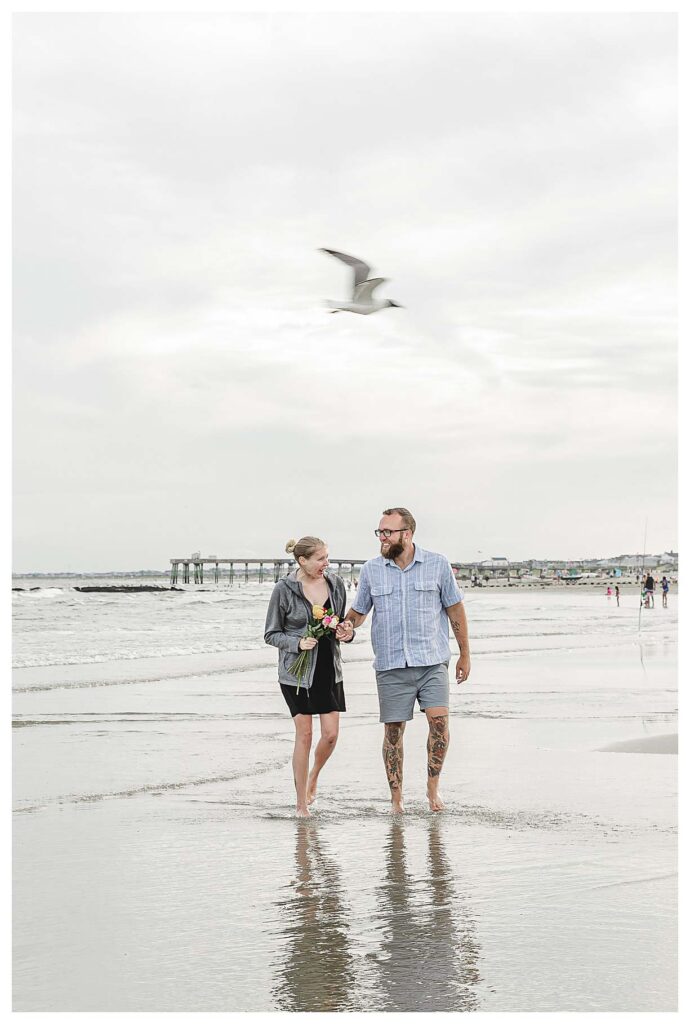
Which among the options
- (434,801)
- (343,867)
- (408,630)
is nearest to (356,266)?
(408,630)

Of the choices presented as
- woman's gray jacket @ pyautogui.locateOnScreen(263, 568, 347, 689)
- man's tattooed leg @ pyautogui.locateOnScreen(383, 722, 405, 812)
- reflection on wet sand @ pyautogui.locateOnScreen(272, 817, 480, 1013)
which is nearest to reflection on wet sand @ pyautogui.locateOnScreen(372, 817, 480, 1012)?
reflection on wet sand @ pyautogui.locateOnScreen(272, 817, 480, 1013)

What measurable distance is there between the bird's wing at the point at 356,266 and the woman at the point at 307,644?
3.85 metres

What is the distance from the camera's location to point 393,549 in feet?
22.4

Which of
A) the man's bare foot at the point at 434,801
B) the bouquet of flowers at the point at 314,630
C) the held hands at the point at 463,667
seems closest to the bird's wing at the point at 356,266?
the bouquet of flowers at the point at 314,630

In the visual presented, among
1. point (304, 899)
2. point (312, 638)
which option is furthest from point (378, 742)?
point (304, 899)

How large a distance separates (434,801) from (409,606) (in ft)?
3.81

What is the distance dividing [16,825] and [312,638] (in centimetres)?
199

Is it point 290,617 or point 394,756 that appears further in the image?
point 290,617

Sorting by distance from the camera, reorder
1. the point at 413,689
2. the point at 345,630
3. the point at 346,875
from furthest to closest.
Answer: the point at 413,689
the point at 345,630
the point at 346,875

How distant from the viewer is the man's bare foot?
6.73 m

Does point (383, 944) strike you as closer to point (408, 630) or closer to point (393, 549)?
point (408, 630)

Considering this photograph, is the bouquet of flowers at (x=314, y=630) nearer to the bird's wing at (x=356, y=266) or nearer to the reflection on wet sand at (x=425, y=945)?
the reflection on wet sand at (x=425, y=945)

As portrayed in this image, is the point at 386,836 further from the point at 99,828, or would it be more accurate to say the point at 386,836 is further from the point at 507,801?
the point at 99,828

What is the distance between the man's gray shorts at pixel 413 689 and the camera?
22.5ft
